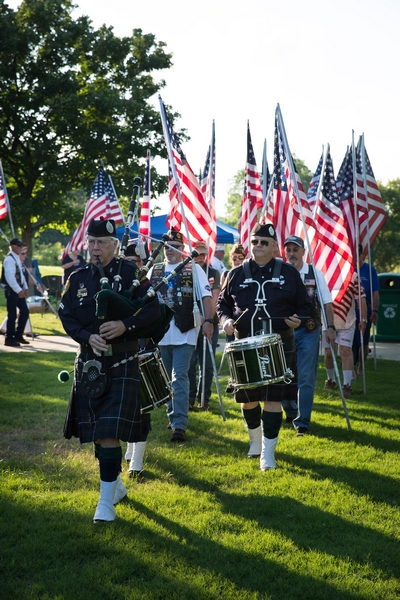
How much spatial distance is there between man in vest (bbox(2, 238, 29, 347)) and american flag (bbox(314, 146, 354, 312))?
291 inches

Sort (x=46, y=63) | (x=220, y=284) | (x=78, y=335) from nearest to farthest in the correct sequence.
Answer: (x=78, y=335) < (x=220, y=284) < (x=46, y=63)

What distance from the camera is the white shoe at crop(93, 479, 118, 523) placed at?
4.56m

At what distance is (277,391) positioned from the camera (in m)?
6.01

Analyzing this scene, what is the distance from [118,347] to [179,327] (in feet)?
7.77

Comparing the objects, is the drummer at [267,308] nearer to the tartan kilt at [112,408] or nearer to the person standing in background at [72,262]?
the tartan kilt at [112,408]

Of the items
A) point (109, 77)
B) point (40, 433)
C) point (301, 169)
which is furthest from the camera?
point (301, 169)

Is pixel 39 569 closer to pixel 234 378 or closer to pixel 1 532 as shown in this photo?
pixel 1 532

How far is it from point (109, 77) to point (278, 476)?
26.6 m

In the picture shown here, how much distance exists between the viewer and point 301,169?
69688 millimetres

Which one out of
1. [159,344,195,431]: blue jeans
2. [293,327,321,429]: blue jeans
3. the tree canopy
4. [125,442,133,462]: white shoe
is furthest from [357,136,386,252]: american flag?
the tree canopy

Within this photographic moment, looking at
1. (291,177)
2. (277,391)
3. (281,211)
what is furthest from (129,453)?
(281,211)

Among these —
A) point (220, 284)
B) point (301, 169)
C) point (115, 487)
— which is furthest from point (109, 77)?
point (301, 169)

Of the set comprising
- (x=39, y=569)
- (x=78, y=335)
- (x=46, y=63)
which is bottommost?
(x=39, y=569)

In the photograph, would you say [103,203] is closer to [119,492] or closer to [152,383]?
[152,383]
